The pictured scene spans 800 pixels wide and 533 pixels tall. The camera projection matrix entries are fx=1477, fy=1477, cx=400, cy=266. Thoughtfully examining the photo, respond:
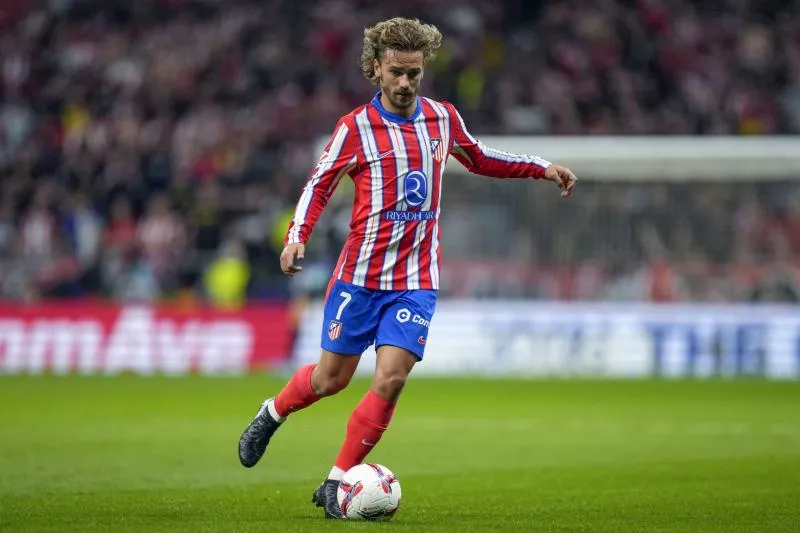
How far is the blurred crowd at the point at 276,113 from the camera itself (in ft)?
75.3

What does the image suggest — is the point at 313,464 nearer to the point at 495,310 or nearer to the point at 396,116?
the point at 396,116

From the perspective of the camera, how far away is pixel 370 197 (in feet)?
25.3

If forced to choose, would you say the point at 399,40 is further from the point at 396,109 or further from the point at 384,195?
the point at 384,195

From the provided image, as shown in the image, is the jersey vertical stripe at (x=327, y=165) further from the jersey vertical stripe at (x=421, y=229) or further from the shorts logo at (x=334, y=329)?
the shorts logo at (x=334, y=329)

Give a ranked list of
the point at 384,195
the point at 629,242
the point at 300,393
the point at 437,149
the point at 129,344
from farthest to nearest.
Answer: the point at 129,344 → the point at 629,242 → the point at 300,393 → the point at 437,149 → the point at 384,195

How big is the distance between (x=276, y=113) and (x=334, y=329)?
19.9 metres

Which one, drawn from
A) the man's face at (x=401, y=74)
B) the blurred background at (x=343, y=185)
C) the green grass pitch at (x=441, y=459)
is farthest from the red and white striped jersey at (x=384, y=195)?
the blurred background at (x=343, y=185)

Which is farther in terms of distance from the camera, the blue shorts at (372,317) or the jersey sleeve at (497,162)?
the jersey sleeve at (497,162)

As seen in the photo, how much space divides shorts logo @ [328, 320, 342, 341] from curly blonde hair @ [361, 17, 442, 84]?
134cm

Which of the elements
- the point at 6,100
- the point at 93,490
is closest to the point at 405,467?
the point at 93,490

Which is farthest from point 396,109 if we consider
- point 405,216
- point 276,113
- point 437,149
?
point 276,113

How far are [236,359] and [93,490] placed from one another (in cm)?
1491

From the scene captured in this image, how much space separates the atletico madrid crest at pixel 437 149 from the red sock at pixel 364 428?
1295 mm

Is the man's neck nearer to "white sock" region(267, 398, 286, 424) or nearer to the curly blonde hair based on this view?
the curly blonde hair
